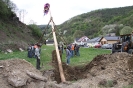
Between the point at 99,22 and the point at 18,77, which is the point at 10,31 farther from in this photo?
the point at 99,22

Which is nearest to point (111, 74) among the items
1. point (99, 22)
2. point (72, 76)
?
point (72, 76)

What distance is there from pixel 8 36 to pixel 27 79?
1243 inches

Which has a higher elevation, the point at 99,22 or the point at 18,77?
the point at 99,22

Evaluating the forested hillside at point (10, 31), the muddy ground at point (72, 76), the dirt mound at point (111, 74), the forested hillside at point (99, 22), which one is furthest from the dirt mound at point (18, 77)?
the forested hillside at point (99, 22)

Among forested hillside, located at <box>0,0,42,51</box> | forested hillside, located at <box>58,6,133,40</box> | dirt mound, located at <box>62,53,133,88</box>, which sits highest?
forested hillside, located at <box>58,6,133,40</box>

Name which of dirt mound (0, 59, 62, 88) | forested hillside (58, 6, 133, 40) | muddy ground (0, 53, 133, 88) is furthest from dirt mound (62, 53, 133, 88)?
forested hillside (58, 6, 133, 40)

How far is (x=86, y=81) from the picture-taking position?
397 inches

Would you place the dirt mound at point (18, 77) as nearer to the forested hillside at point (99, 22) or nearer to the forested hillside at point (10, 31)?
the forested hillside at point (10, 31)

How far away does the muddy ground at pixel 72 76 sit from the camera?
851 centimetres

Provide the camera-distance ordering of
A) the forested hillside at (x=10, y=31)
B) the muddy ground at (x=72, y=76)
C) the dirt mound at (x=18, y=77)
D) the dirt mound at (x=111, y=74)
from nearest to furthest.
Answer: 1. the dirt mound at (x=18, y=77)
2. the muddy ground at (x=72, y=76)
3. the dirt mound at (x=111, y=74)
4. the forested hillside at (x=10, y=31)

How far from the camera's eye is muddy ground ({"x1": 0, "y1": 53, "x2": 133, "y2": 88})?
851cm

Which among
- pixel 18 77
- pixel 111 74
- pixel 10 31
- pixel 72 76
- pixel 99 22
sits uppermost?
pixel 99 22

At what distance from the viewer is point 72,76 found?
41.4 feet

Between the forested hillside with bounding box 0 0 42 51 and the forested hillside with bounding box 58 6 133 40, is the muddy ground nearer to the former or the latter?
the forested hillside with bounding box 0 0 42 51
